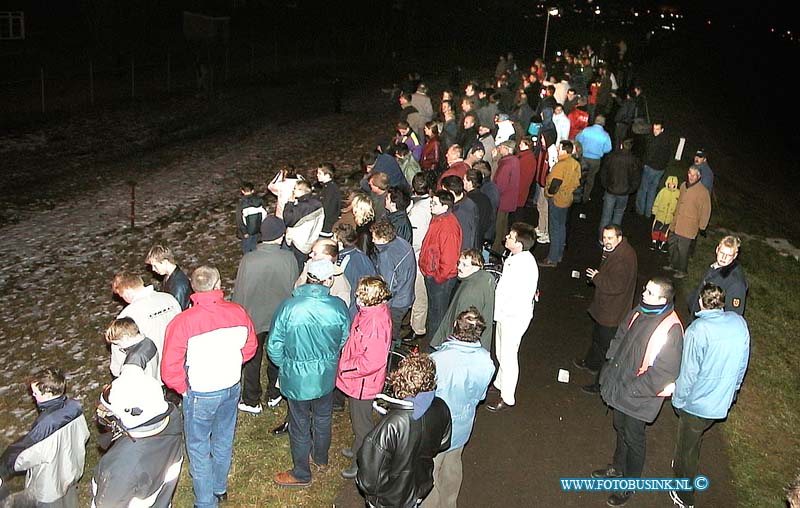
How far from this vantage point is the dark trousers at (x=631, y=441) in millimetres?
6118

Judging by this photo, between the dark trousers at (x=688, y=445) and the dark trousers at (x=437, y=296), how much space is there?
9.79 feet

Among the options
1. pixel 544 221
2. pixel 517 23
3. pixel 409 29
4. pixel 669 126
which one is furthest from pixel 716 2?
pixel 544 221

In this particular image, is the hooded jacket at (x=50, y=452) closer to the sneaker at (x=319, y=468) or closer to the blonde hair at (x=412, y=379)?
the sneaker at (x=319, y=468)

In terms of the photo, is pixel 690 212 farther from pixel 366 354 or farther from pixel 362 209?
pixel 366 354

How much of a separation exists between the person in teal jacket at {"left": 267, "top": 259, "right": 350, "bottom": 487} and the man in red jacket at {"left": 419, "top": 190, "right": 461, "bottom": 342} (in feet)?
7.40

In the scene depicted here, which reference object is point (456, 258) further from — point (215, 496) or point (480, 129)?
point (480, 129)

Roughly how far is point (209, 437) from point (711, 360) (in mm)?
4080

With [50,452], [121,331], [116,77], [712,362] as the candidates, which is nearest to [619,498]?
[712,362]

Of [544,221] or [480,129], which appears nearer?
[480,129]

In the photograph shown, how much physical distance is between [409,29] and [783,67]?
169 feet

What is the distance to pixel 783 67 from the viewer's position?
75.9m

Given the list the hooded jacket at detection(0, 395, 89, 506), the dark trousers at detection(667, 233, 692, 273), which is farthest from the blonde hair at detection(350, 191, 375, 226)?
the dark trousers at detection(667, 233, 692, 273)

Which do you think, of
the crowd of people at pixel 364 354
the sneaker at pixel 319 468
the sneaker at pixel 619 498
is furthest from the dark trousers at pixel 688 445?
the sneaker at pixel 319 468

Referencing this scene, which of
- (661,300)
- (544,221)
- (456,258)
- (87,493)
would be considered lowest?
(87,493)
